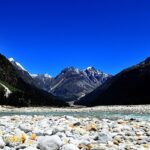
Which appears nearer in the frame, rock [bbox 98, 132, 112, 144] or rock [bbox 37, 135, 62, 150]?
rock [bbox 37, 135, 62, 150]

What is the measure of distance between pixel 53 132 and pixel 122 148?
532cm

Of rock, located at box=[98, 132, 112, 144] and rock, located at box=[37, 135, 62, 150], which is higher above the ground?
rock, located at box=[98, 132, 112, 144]

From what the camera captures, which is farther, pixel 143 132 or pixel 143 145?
pixel 143 132

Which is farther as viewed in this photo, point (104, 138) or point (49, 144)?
point (104, 138)

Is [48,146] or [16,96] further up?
[16,96]

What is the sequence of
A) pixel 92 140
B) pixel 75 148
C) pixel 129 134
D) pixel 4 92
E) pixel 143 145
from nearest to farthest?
pixel 75 148
pixel 143 145
pixel 92 140
pixel 129 134
pixel 4 92

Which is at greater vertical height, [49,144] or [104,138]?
[104,138]

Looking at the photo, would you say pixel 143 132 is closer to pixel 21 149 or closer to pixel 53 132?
pixel 53 132

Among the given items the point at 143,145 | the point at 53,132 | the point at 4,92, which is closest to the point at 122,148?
the point at 143,145

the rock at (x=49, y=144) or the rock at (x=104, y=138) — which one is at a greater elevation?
the rock at (x=104, y=138)

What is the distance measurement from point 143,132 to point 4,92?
14461 centimetres

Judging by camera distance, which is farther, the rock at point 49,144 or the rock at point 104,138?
the rock at point 104,138

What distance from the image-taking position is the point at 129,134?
19250 millimetres

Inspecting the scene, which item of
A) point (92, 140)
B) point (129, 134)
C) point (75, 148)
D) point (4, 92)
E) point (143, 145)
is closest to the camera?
point (75, 148)
